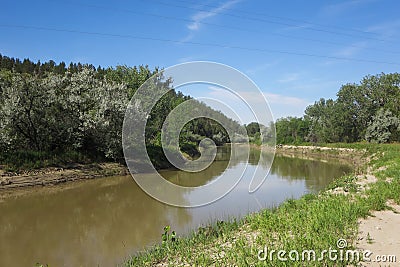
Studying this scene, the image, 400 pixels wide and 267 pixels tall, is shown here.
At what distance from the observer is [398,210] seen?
26.6ft

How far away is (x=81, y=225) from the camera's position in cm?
1027

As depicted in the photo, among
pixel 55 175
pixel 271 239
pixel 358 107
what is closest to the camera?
pixel 271 239

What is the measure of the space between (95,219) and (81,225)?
79 centimetres

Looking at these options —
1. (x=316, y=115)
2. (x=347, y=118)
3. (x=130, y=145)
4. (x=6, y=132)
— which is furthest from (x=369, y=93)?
(x=6, y=132)

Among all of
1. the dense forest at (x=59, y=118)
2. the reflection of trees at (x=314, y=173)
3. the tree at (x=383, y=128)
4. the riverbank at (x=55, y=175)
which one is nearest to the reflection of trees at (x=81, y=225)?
the riverbank at (x=55, y=175)

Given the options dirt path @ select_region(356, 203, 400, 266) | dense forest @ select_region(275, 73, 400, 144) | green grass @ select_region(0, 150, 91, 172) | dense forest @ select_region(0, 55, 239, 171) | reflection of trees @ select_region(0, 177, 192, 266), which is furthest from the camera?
dense forest @ select_region(275, 73, 400, 144)

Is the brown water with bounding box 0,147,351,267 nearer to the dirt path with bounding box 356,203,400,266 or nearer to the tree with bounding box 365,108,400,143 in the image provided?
the dirt path with bounding box 356,203,400,266

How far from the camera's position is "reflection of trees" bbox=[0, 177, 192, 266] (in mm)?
7469

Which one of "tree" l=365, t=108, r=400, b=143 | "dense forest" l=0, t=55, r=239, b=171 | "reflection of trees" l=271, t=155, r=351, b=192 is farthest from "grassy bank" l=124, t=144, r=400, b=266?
"tree" l=365, t=108, r=400, b=143

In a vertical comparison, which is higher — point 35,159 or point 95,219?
point 35,159

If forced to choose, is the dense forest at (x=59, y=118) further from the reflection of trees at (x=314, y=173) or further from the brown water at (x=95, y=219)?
the reflection of trees at (x=314, y=173)

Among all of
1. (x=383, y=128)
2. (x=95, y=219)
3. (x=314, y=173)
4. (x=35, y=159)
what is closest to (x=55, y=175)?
(x=35, y=159)

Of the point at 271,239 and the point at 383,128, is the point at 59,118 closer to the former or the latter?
the point at 271,239

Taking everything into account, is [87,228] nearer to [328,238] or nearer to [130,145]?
[328,238]
